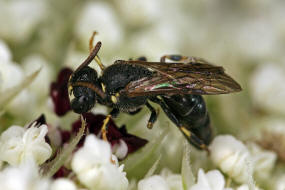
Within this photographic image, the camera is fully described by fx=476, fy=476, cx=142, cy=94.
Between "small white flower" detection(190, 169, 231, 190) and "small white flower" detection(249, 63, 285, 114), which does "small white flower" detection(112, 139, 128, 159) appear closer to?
"small white flower" detection(190, 169, 231, 190)

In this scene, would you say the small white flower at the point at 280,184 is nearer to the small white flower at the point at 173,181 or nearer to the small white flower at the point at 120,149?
the small white flower at the point at 173,181

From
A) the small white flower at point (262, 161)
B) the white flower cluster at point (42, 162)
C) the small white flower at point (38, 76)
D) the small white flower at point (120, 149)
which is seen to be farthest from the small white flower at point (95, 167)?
the small white flower at point (38, 76)

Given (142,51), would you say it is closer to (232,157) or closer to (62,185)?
(232,157)

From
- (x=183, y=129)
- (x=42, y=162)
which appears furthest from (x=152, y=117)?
(x=42, y=162)

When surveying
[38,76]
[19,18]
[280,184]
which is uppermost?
[19,18]

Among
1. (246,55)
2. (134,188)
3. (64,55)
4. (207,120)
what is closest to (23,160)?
(134,188)

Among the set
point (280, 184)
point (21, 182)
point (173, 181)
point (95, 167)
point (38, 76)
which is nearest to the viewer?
point (21, 182)
